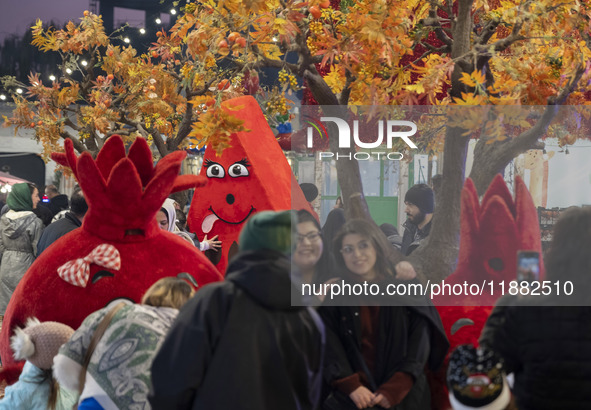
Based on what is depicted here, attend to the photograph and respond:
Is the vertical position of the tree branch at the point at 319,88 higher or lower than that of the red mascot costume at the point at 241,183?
higher

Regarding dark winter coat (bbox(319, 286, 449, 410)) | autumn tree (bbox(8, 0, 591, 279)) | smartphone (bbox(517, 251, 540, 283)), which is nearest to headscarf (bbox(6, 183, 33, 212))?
autumn tree (bbox(8, 0, 591, 279))

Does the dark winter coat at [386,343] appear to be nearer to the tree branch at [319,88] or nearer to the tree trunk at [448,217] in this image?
the tree trunk at [448,217]

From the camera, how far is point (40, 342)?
298 cm

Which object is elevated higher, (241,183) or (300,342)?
(241,183)

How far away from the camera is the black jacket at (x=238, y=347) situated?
2205 mm

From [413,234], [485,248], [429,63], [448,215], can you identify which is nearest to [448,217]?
[448,215]

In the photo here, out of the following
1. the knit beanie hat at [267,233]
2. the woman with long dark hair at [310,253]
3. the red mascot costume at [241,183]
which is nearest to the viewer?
the knit beanie hat at [267,233]

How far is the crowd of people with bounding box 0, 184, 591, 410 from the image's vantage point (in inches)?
88.0

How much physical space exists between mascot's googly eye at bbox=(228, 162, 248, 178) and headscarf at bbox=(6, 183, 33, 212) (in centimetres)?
300

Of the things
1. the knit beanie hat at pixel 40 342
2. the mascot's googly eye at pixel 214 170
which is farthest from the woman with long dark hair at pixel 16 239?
the knit beanie hat at pixel 40 342

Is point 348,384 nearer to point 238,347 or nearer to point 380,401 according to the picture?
point 380,401

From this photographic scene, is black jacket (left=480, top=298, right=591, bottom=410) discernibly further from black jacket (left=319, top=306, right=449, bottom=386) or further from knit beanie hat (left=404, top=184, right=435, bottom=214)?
knit beanie hat (left=404, top=184, right=435, bottom=214)

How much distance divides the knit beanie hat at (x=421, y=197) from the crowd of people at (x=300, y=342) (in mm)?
85

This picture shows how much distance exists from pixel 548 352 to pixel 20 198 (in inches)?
234
